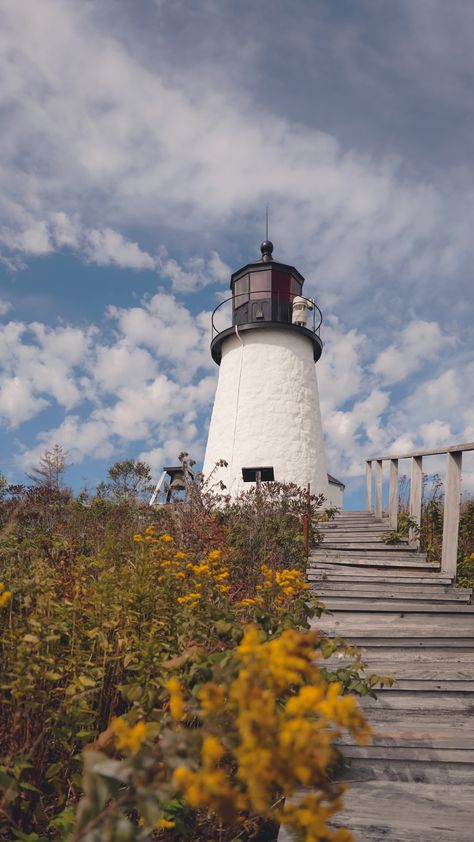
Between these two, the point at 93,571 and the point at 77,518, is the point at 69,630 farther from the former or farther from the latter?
the point at 77,518

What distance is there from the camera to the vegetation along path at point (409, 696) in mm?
2545

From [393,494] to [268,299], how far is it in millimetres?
9595

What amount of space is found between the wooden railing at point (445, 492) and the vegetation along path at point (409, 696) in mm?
378

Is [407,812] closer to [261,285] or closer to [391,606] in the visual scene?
[391,606]

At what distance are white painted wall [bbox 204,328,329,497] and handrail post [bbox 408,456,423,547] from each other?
22.5 feet

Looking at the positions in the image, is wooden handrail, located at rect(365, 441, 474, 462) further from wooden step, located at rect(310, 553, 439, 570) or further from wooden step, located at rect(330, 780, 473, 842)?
wooden step, located at rect(330, 780, 473, 842)

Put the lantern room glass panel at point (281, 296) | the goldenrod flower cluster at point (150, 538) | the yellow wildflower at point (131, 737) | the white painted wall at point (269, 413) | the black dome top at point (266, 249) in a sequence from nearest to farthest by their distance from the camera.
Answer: the yellow wildflower at point (131, 737) < the goldenrod flower cluster at point (150, 538) < the white painted wall at point (269, 413) < the lantern room glass panel at point (281, 296) < the black dome top at point (266, 249)

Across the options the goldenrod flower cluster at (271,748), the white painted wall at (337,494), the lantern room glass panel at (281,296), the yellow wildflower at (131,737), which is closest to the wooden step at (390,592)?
the goldenrod flower cluster at (271,748)

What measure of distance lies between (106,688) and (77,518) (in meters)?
9.22

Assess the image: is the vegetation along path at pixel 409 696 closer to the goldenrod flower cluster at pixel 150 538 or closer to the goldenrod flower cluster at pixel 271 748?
the goldenrod flower cluster at pixel 150 538

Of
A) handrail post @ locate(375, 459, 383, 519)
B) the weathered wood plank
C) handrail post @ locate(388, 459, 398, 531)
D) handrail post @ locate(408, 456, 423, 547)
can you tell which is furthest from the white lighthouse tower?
the weathered wood plank

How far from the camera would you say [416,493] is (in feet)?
26.7

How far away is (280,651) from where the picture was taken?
1.07 m

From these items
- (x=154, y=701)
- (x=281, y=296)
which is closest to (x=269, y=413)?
(x=281, y=296)
